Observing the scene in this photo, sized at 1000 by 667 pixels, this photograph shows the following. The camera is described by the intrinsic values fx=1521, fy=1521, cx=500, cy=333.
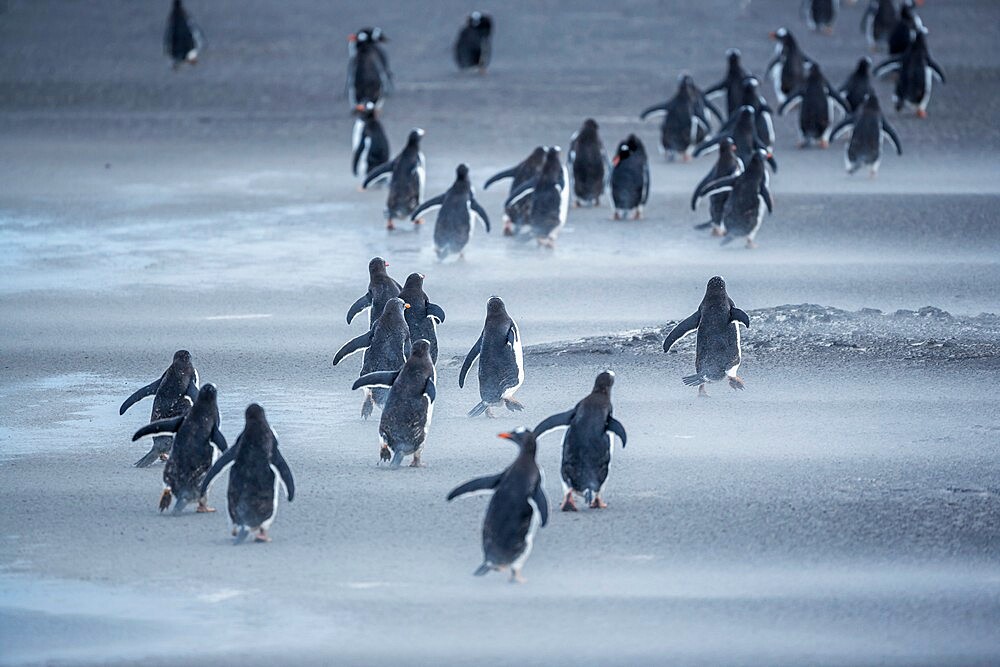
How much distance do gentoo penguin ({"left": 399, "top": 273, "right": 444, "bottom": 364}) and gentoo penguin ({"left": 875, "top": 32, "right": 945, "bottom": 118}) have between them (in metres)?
11.0

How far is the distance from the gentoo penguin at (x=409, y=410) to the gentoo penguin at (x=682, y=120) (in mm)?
9251

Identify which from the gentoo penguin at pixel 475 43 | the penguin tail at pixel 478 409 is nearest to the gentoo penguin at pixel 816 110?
the gentoo penguin at pixel 475 43

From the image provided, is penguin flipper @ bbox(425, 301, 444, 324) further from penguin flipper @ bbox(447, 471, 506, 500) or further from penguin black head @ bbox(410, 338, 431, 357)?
penguin flipper @ bbox(447, 471, 506, 500)

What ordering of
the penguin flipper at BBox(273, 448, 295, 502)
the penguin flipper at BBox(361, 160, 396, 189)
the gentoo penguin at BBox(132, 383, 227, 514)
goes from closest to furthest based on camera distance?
1. the penguin flipper at BBox(273, 448, 295, 502)
2. the gentoo penguin at BBox(132, 383, 227, 514)
3. the penguin flipper at BBox(361, 160, 396, 189)

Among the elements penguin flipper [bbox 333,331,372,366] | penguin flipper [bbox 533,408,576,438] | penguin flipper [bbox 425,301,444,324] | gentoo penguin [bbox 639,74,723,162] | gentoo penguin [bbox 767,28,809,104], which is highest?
gentoo penguin [bbox 767,28,809,104]

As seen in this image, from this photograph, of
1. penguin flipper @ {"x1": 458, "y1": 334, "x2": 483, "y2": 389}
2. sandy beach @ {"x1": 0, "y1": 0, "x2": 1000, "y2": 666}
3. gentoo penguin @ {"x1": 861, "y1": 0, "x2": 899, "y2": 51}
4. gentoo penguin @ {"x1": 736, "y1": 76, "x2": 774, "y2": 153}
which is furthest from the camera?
gentoo penguin @ {"x1": 861, "y1": 0, "x2": 899, "y2": 51}

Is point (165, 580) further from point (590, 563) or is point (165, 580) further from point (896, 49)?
point (896, 49)

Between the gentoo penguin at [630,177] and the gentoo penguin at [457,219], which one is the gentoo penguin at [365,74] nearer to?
the gentoo penguin at [630,177]

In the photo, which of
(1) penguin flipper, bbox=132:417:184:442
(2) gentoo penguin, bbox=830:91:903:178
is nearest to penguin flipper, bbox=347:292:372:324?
(1) penguin flipper, bbox=132:417:184:442

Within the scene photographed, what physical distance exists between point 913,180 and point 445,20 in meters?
12.5

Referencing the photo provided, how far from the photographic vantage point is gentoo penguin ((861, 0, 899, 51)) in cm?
2269

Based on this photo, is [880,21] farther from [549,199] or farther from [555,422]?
[555,422]

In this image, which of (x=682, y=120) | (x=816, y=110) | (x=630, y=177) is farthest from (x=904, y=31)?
(x=630, y=177)

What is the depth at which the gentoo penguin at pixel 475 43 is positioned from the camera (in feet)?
69.4
